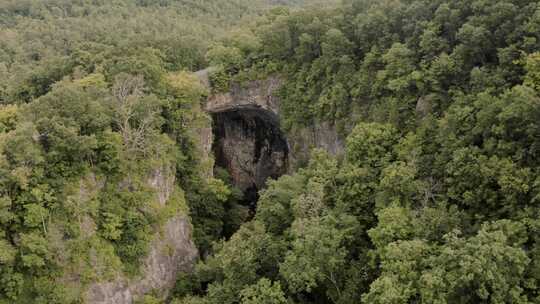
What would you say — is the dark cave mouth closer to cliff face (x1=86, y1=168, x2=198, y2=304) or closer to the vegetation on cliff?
the vegetation on cliff

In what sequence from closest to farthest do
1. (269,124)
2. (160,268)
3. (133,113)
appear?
(160,268) < (133,113) < (269,124)

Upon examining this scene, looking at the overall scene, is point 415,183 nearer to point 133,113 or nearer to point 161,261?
point 161,261

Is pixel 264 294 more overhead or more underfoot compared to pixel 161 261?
more overhead

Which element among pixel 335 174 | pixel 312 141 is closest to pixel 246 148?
pixel 312 141

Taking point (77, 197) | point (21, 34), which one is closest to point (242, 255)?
point (77, 197)

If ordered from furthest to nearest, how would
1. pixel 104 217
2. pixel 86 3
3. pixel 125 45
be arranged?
pixel 86 3
pixel 125 45
pixel 104 217

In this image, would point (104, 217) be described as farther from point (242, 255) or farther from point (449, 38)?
point (449, 38)

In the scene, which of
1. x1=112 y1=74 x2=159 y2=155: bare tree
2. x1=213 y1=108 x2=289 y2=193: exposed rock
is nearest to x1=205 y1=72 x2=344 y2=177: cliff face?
x1=213 y1=108 x2=289 y2=193: exposed rock
